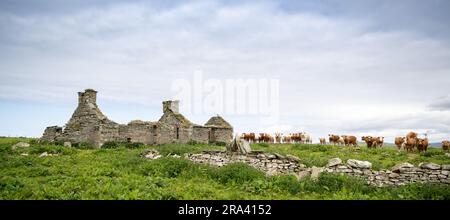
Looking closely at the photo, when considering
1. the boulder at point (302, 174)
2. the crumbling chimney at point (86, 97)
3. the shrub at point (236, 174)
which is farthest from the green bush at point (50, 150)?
the boulder at point (302, 174)

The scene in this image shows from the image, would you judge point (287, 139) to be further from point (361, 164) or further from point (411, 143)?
point (361, 164)

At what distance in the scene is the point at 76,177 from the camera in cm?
1477

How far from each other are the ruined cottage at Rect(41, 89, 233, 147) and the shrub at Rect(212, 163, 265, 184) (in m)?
17.1

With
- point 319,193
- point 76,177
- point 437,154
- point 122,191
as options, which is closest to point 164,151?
point 76,177

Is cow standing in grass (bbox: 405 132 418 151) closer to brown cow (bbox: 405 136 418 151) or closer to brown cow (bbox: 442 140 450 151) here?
brown cow (bbox: 405 136 418 151)

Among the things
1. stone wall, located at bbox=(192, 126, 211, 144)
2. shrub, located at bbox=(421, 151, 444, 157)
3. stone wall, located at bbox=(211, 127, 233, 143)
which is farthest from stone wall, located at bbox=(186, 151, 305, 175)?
stone wall, located at bbox=(211, 127, 233, 143)

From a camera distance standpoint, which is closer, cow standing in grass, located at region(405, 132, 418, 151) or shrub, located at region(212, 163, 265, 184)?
shrub, located at region(212, 163, 265, 184)

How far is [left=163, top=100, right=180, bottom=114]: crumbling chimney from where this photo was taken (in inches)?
1345

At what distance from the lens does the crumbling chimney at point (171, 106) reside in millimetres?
34156

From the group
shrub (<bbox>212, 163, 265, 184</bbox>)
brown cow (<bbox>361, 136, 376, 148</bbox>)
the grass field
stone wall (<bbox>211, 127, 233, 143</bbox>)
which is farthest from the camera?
stone wall (<bbox>211, 127, 233, 143</bbox>)

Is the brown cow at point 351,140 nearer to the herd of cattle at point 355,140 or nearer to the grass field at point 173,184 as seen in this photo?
the herd of cattle at point 355,140

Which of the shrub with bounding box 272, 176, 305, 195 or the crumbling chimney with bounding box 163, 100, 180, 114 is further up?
the crumbling chimney with bounding box 163, 100, 180, 114

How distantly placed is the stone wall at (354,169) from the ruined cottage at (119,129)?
15.4 metres

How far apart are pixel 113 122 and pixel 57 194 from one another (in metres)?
19.1
